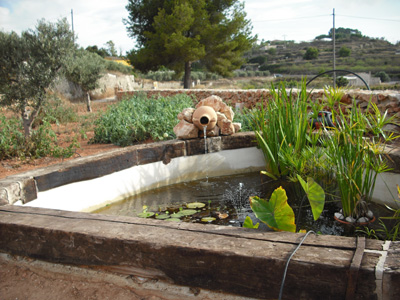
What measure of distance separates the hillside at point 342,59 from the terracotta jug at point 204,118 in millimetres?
18860

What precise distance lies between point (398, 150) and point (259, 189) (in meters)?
1.41

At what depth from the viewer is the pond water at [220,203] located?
2.91 metres

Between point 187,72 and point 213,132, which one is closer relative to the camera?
point 213,132

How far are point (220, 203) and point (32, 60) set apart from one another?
3544mm

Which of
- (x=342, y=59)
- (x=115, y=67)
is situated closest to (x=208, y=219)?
(x=115, y=67)

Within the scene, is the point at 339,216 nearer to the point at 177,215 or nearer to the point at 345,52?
the point at 177,215

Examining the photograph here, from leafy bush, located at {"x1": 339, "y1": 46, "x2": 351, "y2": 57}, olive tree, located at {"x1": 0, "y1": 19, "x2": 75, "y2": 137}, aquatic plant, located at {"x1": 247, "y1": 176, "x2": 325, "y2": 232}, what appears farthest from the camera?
leafy bush, located at {"x1": 339, "y1": 46, "x2": 351, "y2": 57}

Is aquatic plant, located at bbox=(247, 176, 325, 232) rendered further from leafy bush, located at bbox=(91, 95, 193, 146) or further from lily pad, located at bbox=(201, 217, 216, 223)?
leafy bush, located at bbox=(91, 95, 193, 146)

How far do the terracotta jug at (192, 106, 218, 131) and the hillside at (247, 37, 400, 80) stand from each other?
18.9m

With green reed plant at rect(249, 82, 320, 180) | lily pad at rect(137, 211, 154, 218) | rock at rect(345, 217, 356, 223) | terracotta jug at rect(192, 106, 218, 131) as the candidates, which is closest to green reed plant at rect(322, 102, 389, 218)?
rock at rect(345, 217, 356, 223)

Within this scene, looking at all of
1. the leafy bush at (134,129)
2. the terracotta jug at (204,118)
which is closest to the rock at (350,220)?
the terracotta jug at (204,118)

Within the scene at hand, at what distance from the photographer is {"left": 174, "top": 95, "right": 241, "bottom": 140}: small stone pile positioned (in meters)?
4.30

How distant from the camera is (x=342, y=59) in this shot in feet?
102

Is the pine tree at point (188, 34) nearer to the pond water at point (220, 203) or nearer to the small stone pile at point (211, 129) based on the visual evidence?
the small stone pile at point (211, 129)
